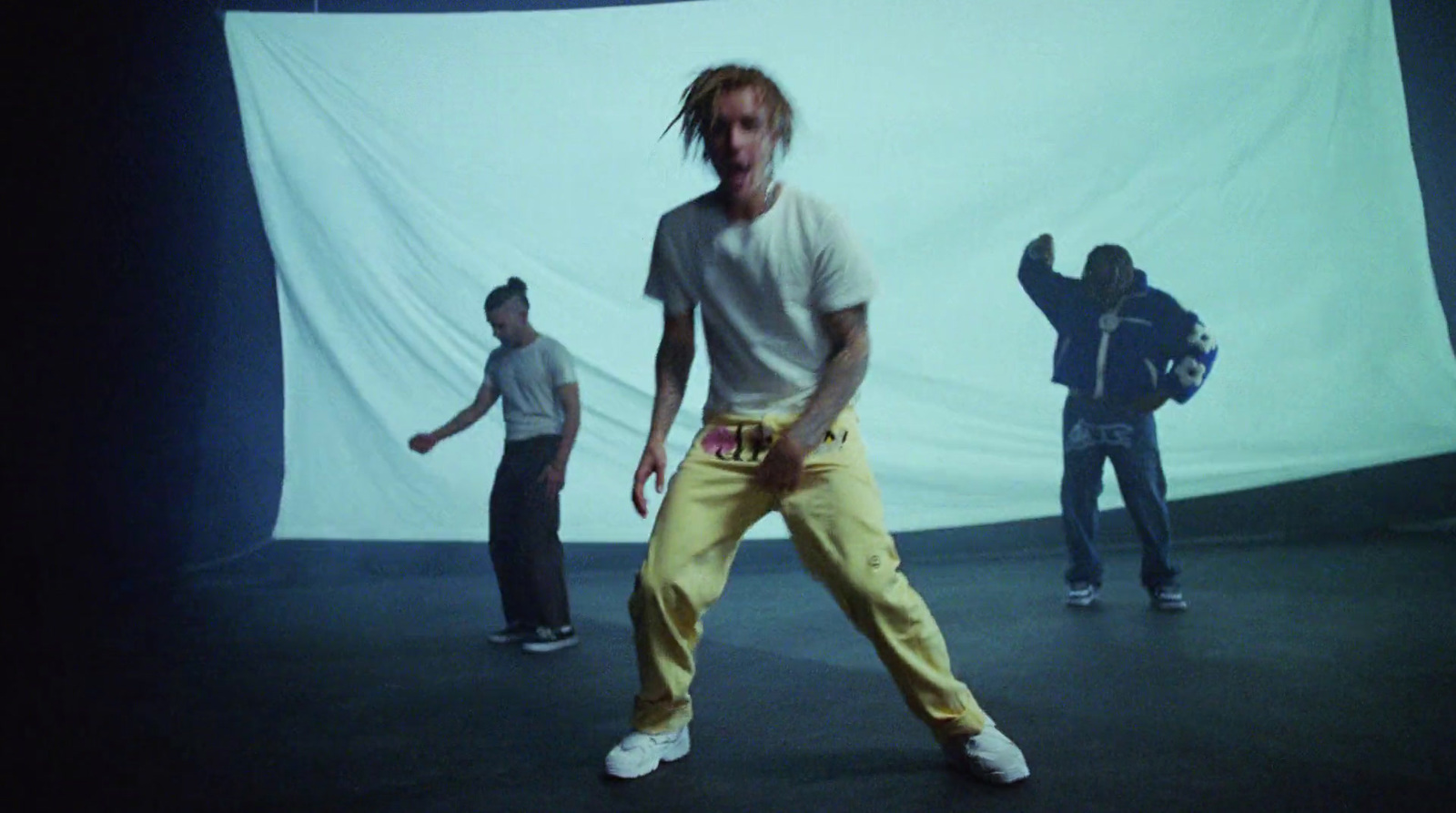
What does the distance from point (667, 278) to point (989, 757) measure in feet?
3.55

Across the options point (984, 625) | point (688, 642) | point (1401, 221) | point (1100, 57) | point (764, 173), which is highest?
point (1100, 57)

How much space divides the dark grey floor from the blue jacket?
2.79ft

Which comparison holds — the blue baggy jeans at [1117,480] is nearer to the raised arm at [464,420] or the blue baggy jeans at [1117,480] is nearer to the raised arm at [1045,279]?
the raised arm at [1045,279]

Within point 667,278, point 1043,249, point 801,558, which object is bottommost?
point 801,558

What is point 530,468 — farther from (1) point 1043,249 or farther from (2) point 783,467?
(1) point 1043,249

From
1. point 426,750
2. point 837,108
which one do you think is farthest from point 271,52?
point 426,750

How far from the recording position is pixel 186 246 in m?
5.12

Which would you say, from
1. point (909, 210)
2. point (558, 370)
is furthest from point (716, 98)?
point (909, 210)

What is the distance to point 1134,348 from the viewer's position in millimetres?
3992

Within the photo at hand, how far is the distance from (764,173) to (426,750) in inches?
57.0

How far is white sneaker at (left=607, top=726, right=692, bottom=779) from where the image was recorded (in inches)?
79.0

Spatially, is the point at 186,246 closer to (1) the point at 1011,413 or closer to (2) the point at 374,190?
(2) the point at 374,190

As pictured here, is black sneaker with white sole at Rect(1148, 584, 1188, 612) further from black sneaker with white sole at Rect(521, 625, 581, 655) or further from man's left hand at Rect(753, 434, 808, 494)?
man's left hand at Rect(753, 434, 808, 494)

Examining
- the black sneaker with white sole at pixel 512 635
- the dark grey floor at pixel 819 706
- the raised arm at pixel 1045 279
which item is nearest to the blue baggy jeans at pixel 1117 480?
the dark grey floor at pixel 819 706
